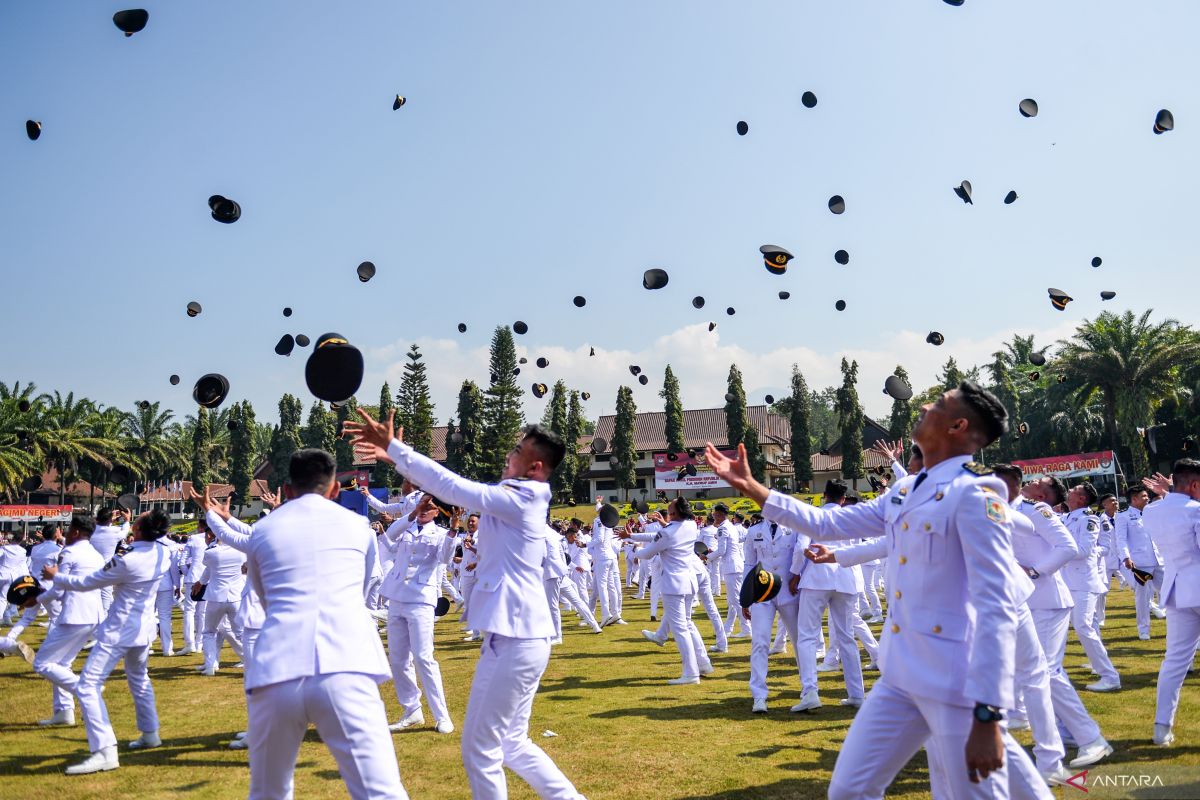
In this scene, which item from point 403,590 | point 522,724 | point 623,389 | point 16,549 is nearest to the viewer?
point 522,724

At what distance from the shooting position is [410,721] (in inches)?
369

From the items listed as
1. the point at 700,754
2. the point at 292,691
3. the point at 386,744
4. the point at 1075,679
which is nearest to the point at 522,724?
the point at 386,744

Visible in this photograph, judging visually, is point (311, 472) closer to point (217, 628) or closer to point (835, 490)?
point (835, 490)

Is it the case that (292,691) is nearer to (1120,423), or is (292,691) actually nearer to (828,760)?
(828,760)

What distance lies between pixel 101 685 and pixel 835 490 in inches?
315

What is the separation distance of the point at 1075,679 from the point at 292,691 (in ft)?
35.1

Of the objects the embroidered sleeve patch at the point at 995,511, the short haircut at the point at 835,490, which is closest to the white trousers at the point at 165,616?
the short haircut at the point at 835,490

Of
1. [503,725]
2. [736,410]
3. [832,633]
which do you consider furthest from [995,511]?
[736,410]

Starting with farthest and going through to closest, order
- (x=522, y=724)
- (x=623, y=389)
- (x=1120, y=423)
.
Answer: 1. (x=623, y=389)
2. (x=1120, y=423)
3. (x=522, y=724)

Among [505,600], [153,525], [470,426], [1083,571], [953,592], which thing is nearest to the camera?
[953,592]

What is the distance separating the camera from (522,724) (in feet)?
16.8

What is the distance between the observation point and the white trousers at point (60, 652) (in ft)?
28.3

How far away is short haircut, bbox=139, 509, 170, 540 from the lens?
8.61m

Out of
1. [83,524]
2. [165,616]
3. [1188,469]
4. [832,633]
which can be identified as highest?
[1188,469]
